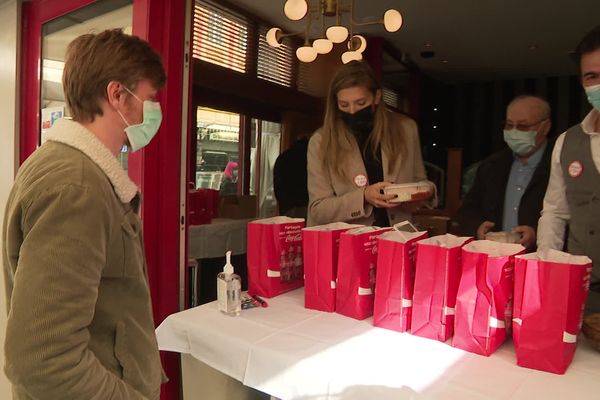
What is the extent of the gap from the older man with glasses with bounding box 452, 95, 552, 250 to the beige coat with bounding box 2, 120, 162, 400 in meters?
1.42

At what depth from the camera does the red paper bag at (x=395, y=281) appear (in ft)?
4.23

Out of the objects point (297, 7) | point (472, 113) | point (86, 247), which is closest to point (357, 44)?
point (297, 7)

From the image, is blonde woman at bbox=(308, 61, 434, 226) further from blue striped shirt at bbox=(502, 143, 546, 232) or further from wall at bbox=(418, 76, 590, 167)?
wall at bbox=(418, 76, 590, 167)

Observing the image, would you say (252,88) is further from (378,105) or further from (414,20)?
(378,105)

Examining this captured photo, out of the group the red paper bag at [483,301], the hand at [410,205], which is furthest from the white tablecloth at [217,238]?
the red paper bag at [483,301]

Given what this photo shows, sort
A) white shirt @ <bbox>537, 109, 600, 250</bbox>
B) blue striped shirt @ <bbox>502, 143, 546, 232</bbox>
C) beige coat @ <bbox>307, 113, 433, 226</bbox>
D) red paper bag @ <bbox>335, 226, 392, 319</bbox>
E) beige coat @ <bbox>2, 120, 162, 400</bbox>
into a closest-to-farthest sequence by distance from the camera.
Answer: beige coat @ <bbox>2, 120, 162, 400</bbox> < red paper bag @ <bbox>335, 226, 392, 319</bbox> < white shirt @ <bbox>537, 109, 600, 250</bbox> < beige coat @ <bbox>307, 113, 433, 226</bbox> < blue striped shirt @ <bbox>502, 143, 546, 232</bbox>

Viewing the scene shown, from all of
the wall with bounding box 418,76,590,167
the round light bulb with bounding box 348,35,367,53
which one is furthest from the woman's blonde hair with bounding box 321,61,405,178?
the wall with bounding box 418,76,590,167

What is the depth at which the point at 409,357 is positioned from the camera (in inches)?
45.2

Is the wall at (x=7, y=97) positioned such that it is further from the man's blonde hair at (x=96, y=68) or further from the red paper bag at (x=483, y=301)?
the red paper bag at (x=483, y=301)

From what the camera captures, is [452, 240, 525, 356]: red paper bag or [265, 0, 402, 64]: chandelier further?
[265, 0, 402, 64]: chandelier

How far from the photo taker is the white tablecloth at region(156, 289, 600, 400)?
1010 millimetres

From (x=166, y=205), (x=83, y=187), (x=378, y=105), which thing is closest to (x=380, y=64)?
(x=378, y=105)

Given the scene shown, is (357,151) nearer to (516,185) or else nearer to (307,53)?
(516,185)

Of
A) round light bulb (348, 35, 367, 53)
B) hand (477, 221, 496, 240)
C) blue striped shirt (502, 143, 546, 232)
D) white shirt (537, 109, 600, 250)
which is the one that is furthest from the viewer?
round light bulb (348, 35, 367, 53)
